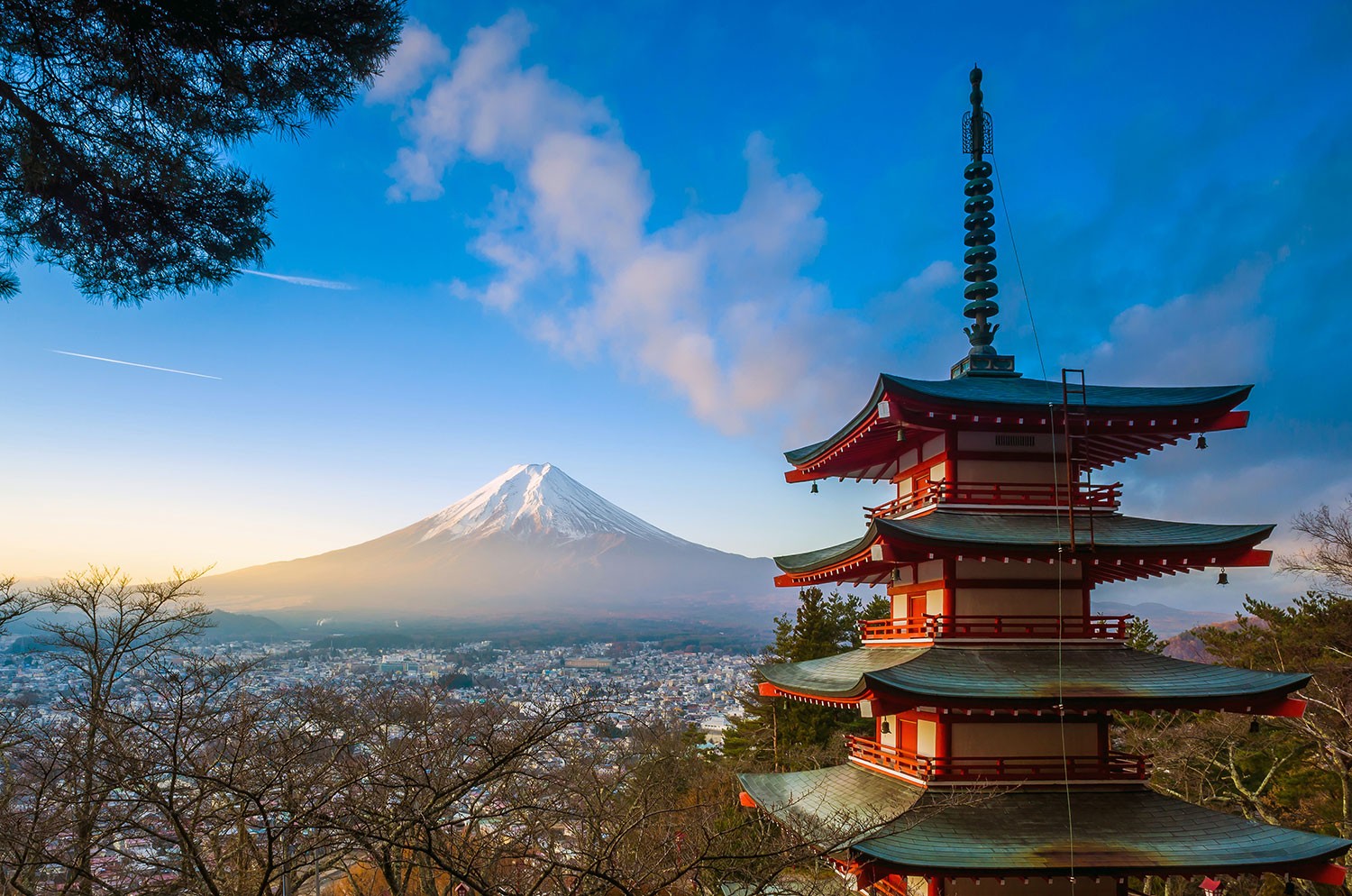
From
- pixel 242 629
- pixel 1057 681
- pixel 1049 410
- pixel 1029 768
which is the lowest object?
pixel 242 629

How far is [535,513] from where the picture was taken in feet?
415

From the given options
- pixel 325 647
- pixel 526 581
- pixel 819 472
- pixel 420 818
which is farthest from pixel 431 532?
pixel 420 818

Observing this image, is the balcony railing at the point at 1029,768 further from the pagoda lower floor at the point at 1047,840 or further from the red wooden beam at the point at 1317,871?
the red wooden beam at the point at 1317,871

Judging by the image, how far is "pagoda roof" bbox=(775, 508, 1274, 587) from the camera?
31.1 feet

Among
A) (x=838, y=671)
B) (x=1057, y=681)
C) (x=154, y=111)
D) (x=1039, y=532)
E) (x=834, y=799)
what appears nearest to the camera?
(x=154, y=111)

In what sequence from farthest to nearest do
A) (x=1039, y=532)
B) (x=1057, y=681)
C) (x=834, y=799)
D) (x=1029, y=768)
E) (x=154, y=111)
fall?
→ 1. (x=834, y=799)
2. (x=1039, y=532)
3. (x=1029, y=768)
4. (x=1057, y=681)
5. (x=154, y=111)

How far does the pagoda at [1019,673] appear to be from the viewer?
8.62 metres

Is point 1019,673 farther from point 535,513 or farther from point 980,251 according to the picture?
point 535,513

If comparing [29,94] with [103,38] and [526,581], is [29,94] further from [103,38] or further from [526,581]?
[526,581]

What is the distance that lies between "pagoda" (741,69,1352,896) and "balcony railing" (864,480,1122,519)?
3cm

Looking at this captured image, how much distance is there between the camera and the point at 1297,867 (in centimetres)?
854

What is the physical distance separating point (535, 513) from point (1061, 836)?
121m

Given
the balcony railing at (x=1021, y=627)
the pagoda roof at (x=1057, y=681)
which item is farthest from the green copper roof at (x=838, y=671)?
the balcony railing at (x=1021, y=627)

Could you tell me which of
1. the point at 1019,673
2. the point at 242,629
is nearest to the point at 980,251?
the point at 1019,673
